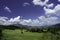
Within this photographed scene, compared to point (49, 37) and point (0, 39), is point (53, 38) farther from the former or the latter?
point (0, 39)

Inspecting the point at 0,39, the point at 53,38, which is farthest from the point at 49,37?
the point at 0,39

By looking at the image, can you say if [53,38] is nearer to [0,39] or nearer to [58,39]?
[58,39]

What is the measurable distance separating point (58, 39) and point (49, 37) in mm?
3984

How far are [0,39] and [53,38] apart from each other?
19091 millimetres

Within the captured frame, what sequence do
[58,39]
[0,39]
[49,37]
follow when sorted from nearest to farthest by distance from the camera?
[0,39]
[58,39]
[49,37]

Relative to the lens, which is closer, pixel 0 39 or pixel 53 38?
pixel 0 39

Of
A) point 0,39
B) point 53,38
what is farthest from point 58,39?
point 0,39

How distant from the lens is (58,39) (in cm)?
4784

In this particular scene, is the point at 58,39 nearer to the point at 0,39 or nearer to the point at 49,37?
the point at 49,37

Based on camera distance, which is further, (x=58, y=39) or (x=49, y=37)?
(x=49, y=37)

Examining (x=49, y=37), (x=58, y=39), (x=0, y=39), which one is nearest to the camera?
(x=0, y=39)

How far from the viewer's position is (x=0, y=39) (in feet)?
124

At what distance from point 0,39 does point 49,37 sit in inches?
760

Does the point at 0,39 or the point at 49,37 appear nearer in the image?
the point at 0,39
